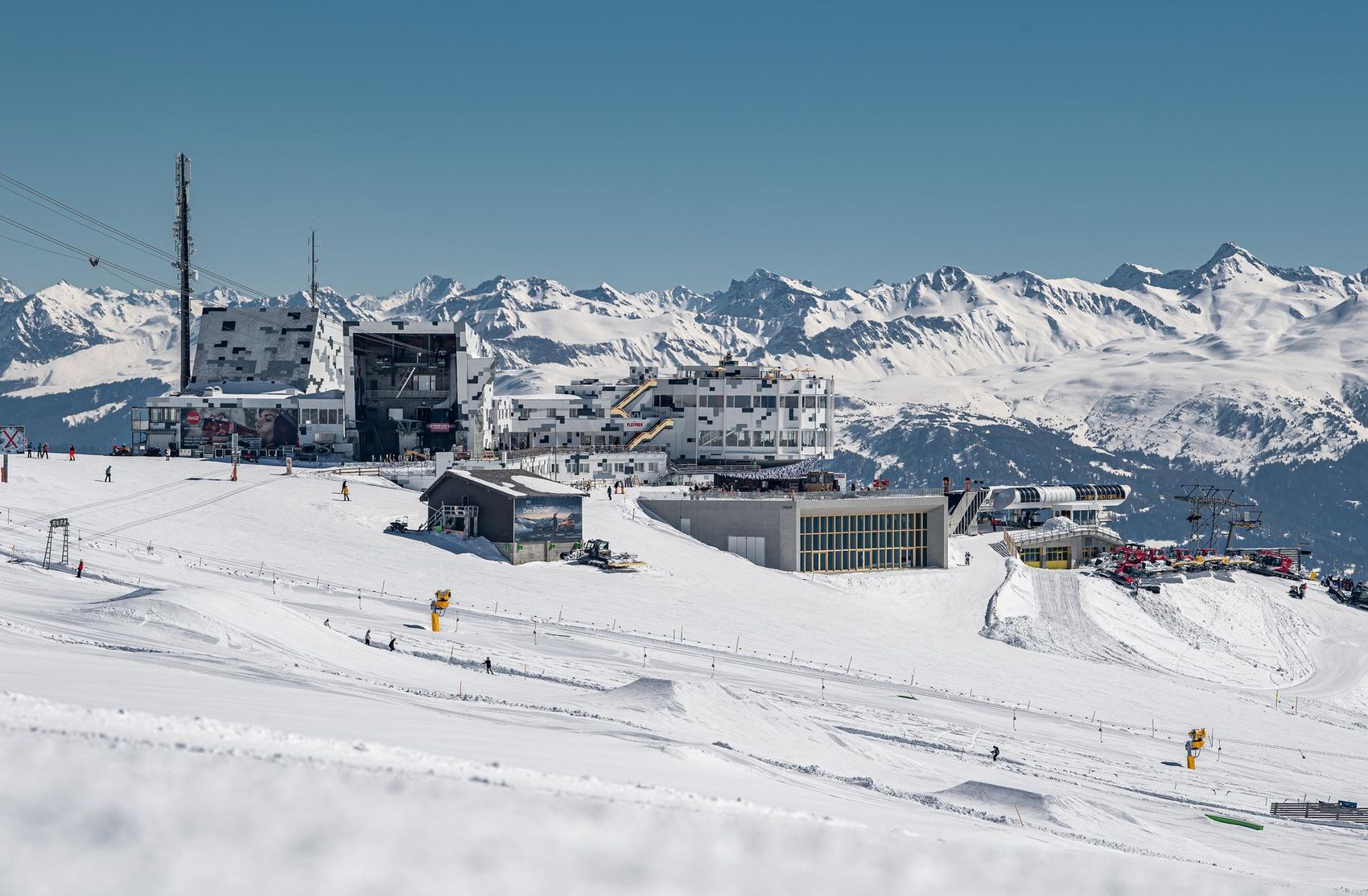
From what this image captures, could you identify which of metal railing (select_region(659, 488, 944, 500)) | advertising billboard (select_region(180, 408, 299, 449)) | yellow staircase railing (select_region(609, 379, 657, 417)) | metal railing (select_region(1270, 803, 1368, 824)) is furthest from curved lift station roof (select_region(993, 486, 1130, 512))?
metal railing (select_region(1270, 803, 1368, 824))

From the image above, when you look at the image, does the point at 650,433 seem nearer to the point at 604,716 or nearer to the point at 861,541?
the point at 861,541

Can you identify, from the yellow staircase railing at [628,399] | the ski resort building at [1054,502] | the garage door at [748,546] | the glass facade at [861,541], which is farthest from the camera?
the yellow staircase railing at [628,399]

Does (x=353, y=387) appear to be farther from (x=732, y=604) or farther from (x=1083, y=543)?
(x=1083, y=543)

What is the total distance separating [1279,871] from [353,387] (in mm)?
78724

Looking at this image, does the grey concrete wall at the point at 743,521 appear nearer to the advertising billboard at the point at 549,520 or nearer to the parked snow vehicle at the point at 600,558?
the parked snow vehicle at the point at 600,558

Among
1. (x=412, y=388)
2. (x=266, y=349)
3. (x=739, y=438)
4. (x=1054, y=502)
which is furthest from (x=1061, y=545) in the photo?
(x=266, y=349)

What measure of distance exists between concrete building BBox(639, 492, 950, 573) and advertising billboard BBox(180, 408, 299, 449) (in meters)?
31.6

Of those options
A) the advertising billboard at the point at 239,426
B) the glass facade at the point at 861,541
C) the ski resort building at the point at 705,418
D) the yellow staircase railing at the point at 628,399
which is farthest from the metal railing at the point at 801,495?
the yellow staircase railing at the point at 628,399

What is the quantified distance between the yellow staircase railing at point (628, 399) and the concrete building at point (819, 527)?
3568cm

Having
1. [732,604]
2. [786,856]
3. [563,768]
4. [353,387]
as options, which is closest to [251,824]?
[786,856]

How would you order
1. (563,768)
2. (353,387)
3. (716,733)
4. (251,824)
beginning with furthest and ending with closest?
(353,387), (716,733), (563,768), (251,824)

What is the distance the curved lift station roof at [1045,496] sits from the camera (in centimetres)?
11725

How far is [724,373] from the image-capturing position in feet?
398

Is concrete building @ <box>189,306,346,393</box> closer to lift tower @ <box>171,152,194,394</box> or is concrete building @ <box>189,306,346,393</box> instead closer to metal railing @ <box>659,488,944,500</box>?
lift tower @ <box>171,152,194,394</box>
